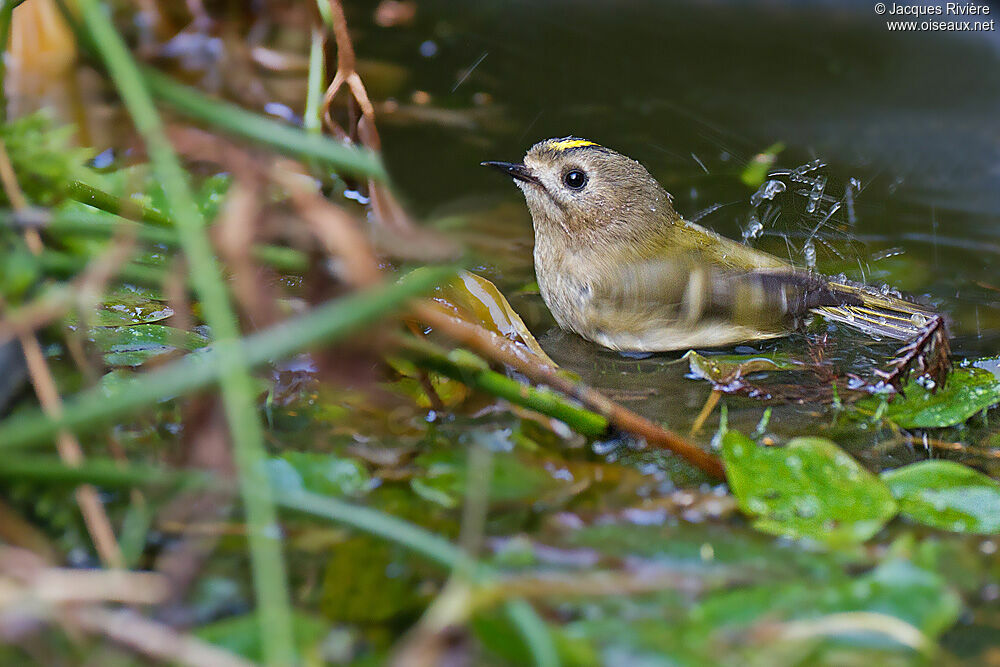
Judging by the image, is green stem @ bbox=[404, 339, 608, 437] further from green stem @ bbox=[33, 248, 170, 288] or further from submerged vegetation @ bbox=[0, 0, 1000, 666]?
green stem @ bbox=[33, 248, 170, 288]

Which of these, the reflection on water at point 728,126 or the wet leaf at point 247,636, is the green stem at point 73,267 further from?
the reflection on water at point 728,126

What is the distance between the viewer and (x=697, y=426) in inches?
82.3

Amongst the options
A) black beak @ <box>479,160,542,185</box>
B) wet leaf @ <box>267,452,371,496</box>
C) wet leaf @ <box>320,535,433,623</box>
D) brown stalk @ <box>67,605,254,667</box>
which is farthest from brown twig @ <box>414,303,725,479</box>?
black beak @ <box>479,160,542,185</box>

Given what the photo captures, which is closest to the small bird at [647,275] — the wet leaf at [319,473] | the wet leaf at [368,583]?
the wet leaf at [319,473]

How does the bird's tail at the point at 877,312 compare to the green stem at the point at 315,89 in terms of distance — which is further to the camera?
the bird's tail at the point at 877,312

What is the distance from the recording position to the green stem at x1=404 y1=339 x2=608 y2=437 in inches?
62.8

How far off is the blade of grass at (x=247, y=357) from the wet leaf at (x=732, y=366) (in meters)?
1.52

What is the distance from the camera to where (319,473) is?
152 centimetres

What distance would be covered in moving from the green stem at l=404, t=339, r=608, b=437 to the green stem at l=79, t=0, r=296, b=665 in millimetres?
516

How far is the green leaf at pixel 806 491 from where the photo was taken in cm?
151

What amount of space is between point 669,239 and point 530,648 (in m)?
2.37

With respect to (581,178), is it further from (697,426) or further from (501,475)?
(501,475)

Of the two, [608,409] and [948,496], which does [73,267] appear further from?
[948,496]

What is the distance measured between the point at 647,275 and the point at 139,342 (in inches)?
65.7
